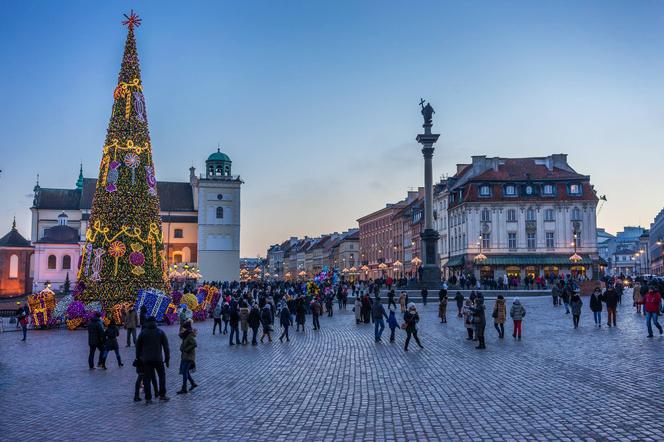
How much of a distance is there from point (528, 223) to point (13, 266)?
210 ft

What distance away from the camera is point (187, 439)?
872 centimetres

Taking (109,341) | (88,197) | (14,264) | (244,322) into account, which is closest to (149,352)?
(109,341)

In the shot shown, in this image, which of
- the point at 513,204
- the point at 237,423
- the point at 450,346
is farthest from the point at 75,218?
the point at 237,423

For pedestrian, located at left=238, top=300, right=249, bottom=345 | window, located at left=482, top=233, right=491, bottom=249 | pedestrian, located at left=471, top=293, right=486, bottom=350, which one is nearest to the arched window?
window, located at left=482, top=233, right=491, bottom=249

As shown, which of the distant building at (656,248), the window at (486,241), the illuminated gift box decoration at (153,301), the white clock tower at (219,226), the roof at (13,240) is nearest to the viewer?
the illuminated gift box decoration at (153,301)

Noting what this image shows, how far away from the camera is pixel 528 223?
70.7 m

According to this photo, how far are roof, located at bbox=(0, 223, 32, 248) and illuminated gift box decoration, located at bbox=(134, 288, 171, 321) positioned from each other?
216 ft

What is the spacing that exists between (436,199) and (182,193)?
43.2 metres

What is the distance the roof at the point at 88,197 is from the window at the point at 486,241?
49.8 m

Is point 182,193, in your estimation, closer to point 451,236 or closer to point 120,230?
point 451,236

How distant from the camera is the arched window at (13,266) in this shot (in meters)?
84.4

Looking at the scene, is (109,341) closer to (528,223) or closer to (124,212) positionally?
(124,212)

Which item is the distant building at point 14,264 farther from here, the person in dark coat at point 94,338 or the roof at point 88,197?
the person in dark coat at point 94,338

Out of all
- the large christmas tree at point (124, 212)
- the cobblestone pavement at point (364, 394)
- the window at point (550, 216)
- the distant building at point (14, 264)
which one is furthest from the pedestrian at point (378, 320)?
the distant building at point (14, 264)
